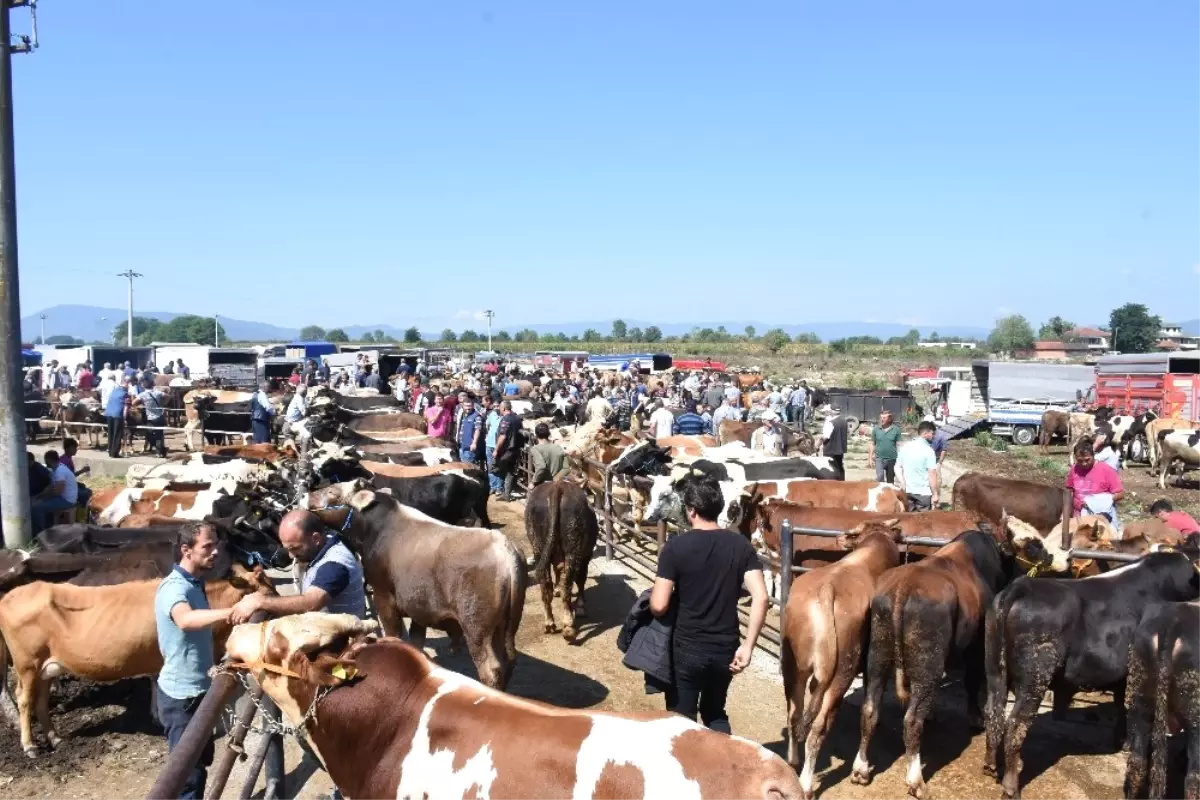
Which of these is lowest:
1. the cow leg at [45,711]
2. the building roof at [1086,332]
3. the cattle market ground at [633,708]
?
the cattle market ground at [633,708]

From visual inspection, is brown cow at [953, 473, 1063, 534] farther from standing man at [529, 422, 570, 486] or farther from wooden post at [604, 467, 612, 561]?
standing man at [529, 422, 570, 486]

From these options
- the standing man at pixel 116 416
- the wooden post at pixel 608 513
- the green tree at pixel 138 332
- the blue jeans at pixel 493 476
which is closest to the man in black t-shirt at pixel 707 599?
the wooden post at pixel 608 513

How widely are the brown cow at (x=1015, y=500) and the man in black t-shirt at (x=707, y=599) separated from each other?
8.18 metres

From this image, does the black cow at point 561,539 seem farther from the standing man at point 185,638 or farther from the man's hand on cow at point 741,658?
the standing man at point 185,638

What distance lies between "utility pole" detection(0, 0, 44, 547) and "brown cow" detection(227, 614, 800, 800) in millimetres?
8520

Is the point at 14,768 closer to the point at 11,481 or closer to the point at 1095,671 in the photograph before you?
the point at 11,481

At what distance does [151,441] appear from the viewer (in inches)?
835

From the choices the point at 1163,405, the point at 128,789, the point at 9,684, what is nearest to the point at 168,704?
the point at 128,789

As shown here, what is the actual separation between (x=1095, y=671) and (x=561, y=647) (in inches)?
181

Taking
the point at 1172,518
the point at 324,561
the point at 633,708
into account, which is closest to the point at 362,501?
the point at 324,561

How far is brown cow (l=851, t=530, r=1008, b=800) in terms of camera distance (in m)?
5.93

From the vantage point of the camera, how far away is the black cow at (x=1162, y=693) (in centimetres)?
509

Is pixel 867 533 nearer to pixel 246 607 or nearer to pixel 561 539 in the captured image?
pixel 561 539

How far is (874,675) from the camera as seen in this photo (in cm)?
614
